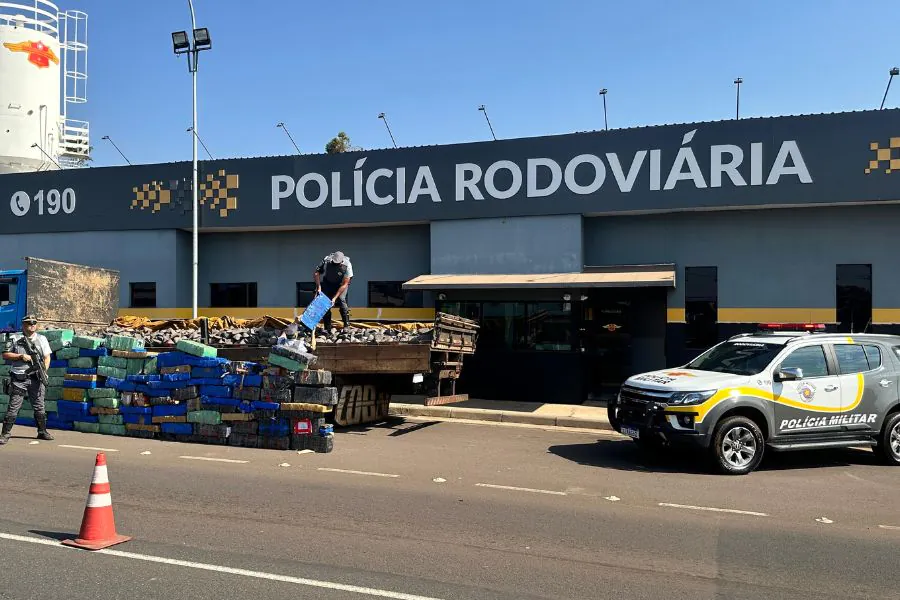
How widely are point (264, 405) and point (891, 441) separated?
8665mm

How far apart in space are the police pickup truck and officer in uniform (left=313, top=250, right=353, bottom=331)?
5617 millimetres

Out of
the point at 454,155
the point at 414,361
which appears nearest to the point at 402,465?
the point at 414,361

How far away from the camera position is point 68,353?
38.8 feet

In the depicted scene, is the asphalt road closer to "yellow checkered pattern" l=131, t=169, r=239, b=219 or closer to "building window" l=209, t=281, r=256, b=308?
"building window" l=209, t=281, r=256, b=308

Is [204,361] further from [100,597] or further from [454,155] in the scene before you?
[454,155]

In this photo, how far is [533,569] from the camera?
5207 millimetres

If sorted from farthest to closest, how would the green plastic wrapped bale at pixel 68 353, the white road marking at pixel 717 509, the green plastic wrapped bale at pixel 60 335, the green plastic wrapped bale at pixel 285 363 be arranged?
1. the green plastic wrapped bale at pixel 60 335
2. the green plastic wrapped bale at pixel 68 353
3. the green plastic wrapped bale at pixel 285 363
4. the white road marking at pixel 717 509

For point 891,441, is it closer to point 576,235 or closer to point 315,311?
point 576,235

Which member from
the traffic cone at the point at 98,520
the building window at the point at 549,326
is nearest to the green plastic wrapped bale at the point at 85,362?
the traffic cone at the point at 98,520

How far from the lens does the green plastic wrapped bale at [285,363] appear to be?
10.2 m

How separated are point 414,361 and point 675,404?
3.97 meters

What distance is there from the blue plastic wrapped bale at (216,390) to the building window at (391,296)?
7448 millimetres

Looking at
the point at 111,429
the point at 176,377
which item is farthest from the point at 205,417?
the point at 111,429

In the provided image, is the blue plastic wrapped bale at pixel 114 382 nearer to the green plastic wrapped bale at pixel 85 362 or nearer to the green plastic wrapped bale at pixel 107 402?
the green plastic wrapped bale at pixel 107 402
